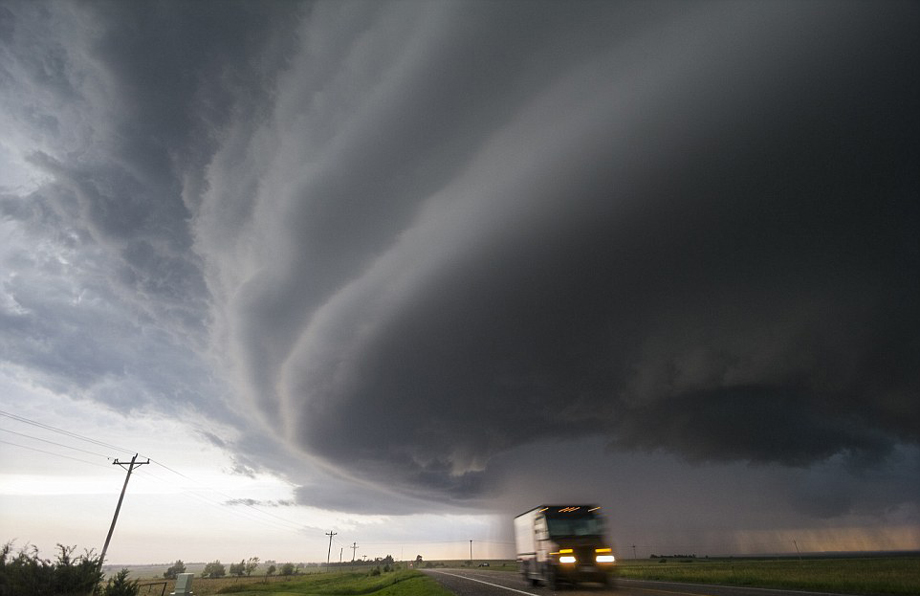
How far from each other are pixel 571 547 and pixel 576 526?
141 centimetres

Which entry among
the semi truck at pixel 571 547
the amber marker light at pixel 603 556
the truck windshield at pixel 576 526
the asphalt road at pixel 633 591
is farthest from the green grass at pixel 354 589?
the amber marker light at pixel 603 556

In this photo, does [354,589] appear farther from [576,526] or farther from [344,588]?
[576,526]

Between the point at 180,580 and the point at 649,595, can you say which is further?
the point at 180,580

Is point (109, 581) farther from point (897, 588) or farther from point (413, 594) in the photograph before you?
point (897, 588)

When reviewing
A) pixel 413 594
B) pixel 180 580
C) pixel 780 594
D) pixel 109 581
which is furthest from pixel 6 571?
pixel 780 594

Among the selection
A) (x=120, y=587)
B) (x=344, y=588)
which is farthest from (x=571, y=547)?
(x=344, y=588)

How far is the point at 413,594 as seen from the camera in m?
30.5

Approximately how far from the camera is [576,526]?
85.1ft

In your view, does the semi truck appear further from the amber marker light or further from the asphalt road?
the asphalt road

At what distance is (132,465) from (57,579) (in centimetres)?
3405

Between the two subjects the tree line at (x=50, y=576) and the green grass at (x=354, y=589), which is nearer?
the tree line at (x=50, y=576)

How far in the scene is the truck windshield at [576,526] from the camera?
84.3ft

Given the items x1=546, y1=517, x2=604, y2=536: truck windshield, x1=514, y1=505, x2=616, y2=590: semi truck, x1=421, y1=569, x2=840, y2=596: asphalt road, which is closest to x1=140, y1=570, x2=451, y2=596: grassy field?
x1=421, y1=569, x2=840, y2=596: asphalt road

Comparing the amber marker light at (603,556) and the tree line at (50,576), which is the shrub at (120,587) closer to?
the tree line at (50,576)
